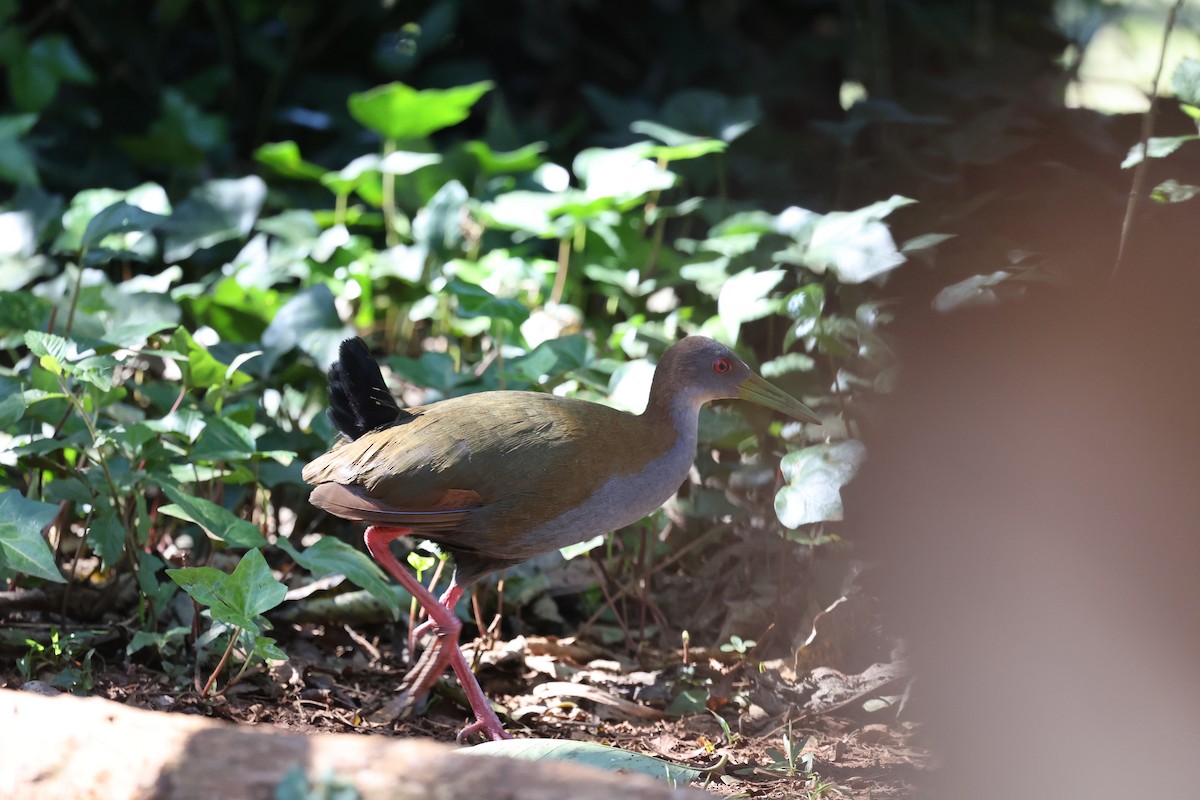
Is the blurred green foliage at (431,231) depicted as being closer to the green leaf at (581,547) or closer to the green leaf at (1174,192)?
the green leaf at (1174,192)

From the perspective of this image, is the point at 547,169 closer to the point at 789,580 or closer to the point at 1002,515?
the point at 789,580

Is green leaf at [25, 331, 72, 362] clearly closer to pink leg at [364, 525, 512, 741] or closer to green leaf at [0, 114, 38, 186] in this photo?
pink leg at [364, 525, 512, 741]

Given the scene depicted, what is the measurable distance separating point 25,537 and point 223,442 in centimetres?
66

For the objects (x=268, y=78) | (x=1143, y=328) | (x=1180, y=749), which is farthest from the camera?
(x=268, y=78)

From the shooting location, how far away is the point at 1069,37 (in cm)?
621

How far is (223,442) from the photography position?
334cm

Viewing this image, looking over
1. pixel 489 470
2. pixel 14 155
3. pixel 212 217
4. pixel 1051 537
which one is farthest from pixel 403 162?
pixel 1051 537

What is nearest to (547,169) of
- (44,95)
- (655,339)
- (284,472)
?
(655,339)

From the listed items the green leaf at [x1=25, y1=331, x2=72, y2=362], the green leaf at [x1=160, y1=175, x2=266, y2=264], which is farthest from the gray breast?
the green leaf at [x1=160, y1=175, x2=266, y2=264]

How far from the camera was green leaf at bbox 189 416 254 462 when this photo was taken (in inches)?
129

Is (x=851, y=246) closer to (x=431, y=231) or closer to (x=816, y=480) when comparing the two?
(x=816, y=480)

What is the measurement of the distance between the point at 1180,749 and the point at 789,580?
1.39 m

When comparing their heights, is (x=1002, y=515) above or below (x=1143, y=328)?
below

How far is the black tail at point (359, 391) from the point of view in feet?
10.7
